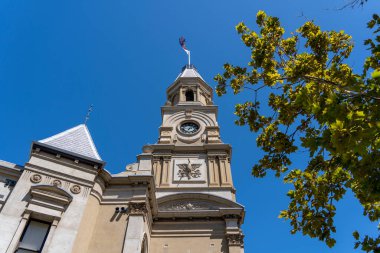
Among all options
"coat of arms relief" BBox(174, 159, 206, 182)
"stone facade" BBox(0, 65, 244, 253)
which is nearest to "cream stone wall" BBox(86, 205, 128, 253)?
"stone facade" BBox(0, 65, 244, 253)

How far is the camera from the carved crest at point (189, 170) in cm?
2471

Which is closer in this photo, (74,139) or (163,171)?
(74,139)

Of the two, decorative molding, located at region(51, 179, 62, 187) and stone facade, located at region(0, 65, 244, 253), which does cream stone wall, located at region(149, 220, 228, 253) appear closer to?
stone facade, located at region(0, 65, 244, 253)

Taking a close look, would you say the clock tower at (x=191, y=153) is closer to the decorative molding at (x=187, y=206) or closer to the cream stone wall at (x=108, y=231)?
the decorative molding at (x=187, y=206)

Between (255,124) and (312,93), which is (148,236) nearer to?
(255,124)

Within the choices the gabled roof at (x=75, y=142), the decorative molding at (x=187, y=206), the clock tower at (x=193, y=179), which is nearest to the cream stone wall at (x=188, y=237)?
the clock tower at (x=193, y=179)

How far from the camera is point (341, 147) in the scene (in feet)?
21.1

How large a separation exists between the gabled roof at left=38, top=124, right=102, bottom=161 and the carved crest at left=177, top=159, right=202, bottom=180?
8238 mm

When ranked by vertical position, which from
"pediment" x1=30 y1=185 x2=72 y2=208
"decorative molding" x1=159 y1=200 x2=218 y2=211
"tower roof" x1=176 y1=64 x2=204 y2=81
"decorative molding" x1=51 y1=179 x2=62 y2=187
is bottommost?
"pediment" x1=30 y1=185 x2=72 y2=208

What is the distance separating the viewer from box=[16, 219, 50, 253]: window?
1304cm

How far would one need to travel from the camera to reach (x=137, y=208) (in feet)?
51.9

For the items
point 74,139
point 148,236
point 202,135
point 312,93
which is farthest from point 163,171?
point 312,93

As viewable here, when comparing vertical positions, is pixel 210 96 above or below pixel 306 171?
above

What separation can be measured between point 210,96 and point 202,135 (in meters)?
9.61
